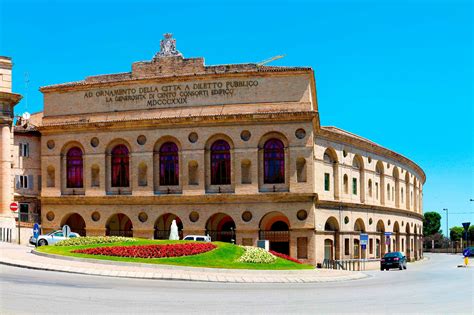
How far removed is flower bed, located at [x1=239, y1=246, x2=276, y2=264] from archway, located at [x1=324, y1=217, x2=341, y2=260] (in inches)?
771

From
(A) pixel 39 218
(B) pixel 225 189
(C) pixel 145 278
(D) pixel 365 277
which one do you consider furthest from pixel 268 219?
(C) pixel 145 278

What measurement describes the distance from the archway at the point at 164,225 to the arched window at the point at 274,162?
27.1ft

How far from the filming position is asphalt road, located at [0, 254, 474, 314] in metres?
20.9

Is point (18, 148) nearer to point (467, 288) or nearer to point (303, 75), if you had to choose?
point (303, 75)

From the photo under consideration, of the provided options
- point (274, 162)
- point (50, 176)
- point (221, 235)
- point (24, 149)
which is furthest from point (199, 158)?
point (24, 149)

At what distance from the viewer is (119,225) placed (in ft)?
202

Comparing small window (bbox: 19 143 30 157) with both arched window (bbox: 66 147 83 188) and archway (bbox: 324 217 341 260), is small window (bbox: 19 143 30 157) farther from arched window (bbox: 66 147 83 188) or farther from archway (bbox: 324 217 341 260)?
archway (bbox: 324 217 341 260)

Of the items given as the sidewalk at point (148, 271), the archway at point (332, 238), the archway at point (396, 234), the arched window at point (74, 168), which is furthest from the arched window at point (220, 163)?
the archway at point (396, 234)

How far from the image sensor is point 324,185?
6038cm

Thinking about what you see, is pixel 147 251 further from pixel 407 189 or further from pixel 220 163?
pixel 407 189

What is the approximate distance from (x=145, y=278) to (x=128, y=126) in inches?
1160

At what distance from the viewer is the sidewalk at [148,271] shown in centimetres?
3170

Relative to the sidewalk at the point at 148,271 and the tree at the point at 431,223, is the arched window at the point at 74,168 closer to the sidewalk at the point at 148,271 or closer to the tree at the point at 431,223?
the sidewalk at the point at 148,271

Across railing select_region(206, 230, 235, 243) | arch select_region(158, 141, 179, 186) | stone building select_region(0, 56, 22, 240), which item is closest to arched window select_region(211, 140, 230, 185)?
arch select_region(158, 141, 179, 186)
